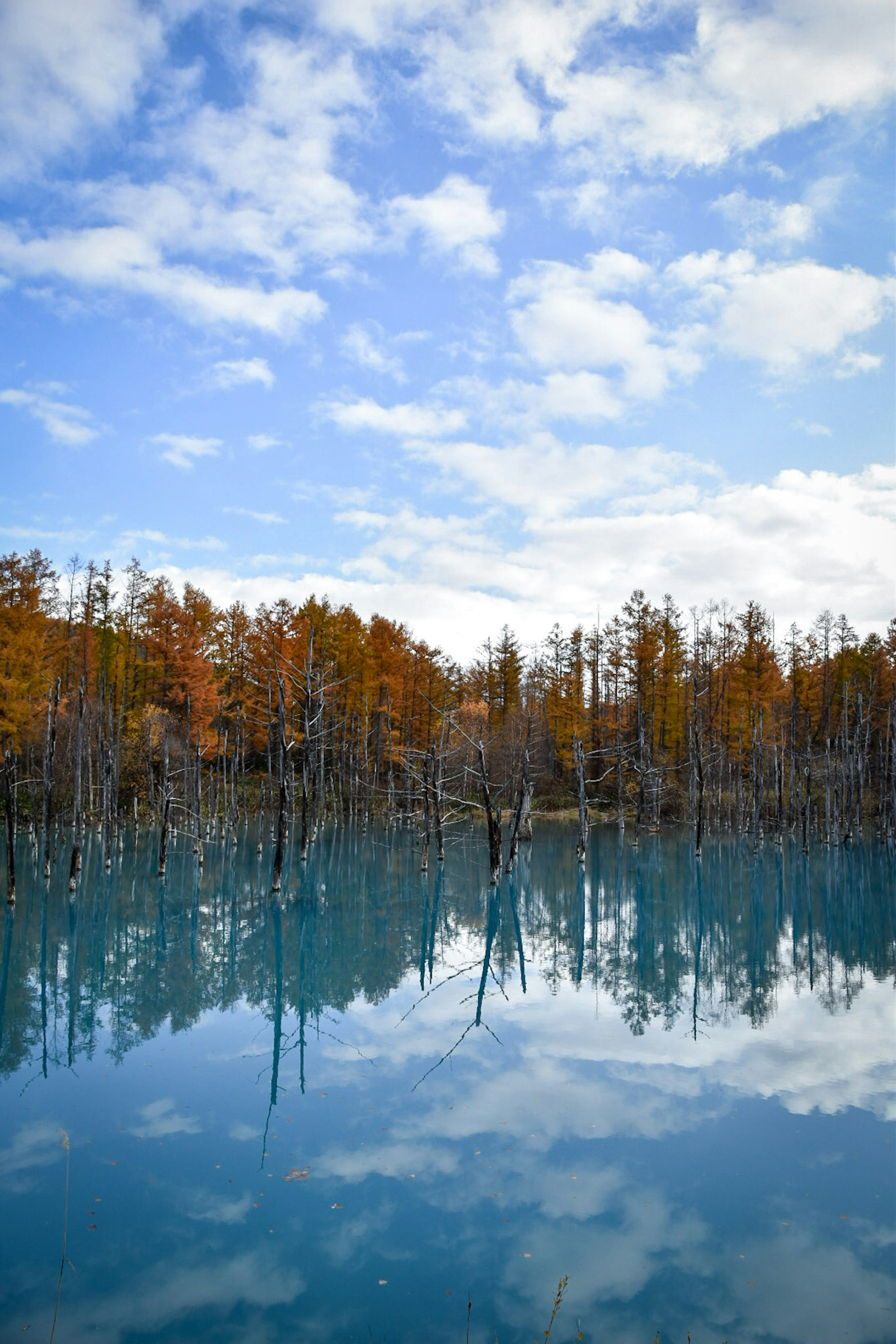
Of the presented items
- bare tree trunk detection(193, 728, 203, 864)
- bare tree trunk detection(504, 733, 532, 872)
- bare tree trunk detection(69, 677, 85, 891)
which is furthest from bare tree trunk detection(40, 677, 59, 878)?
bare tree trunk detection(504, 733, 532, 872)

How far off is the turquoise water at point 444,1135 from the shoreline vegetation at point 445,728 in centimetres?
1442

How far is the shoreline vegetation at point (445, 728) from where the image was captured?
3859 cm

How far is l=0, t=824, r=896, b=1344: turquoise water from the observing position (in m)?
6.23

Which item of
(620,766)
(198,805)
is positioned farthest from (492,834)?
(198,805)

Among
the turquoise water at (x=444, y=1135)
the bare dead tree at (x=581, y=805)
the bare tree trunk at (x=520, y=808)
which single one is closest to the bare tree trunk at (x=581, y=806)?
the bare dead tree at (x=581, y=805)

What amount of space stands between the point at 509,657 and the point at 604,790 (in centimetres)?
1318

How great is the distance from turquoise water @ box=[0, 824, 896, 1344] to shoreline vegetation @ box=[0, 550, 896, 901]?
14.4 m

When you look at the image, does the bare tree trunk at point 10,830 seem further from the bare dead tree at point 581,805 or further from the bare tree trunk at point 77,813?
the bare dead tree at point 581,805

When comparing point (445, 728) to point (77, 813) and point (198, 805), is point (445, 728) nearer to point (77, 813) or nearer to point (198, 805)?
point (198, 805)

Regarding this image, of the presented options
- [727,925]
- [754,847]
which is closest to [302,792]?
[754,847]

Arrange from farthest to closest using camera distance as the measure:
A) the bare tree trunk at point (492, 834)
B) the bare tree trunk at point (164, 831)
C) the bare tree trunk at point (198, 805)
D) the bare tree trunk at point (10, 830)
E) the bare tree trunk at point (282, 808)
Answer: the bare tree trunk at point (198, 805) → the bare tree trunk at point (492, 834) → the bare tree trunk at point (164, 831) → the bare tree trunk at point (282, 808) → the bare tree trunk at point (10, 830)

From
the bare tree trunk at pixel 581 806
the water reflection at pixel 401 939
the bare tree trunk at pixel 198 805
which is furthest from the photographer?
the bare tree trunk at pixel 581 806

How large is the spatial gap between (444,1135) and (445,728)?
29514 mm

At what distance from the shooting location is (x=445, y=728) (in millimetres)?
38562
